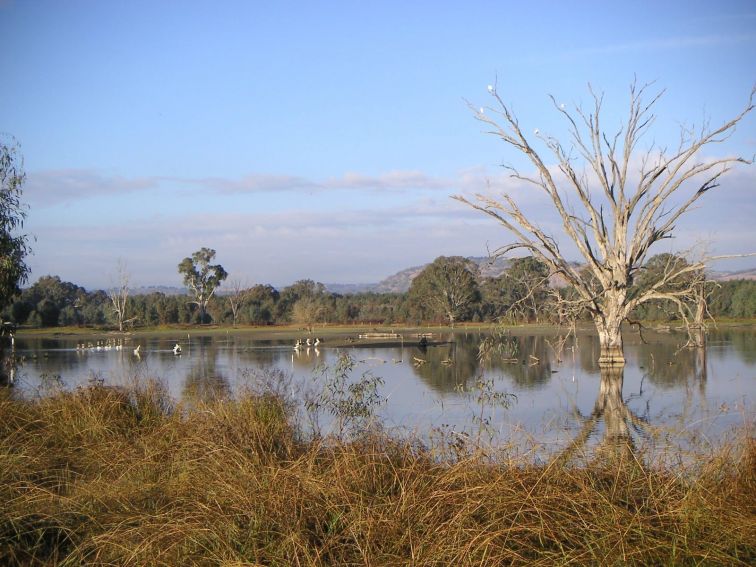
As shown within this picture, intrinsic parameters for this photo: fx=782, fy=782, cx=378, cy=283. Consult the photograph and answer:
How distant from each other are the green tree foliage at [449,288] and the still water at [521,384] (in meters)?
25.2

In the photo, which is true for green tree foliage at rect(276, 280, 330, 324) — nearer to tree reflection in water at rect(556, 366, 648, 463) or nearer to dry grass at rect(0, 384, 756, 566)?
tree reflection in water at rect(556, 366, 648, 463)

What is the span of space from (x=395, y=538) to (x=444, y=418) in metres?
6.97

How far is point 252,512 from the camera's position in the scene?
14.4ft

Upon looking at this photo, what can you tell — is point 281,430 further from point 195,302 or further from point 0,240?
point 195,302

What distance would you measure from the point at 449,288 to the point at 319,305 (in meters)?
11.0

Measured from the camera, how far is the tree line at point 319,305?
2114 inches

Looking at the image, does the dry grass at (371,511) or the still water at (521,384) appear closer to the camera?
the dry grass at (371,511)

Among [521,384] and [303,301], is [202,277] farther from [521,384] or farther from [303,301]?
[521,384]

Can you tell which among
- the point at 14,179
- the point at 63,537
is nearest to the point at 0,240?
the point at 14,179

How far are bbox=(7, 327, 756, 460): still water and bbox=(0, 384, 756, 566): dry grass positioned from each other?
35.8 inches

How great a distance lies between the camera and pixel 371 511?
4445 mm

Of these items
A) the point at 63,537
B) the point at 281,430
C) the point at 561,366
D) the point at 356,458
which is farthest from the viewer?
the point at 561,366

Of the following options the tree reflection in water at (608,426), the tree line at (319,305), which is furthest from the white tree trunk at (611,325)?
the tree line at (319,305)

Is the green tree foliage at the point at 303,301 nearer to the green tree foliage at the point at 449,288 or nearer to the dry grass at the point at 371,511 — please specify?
the green tree foliage at the point at 449,288
